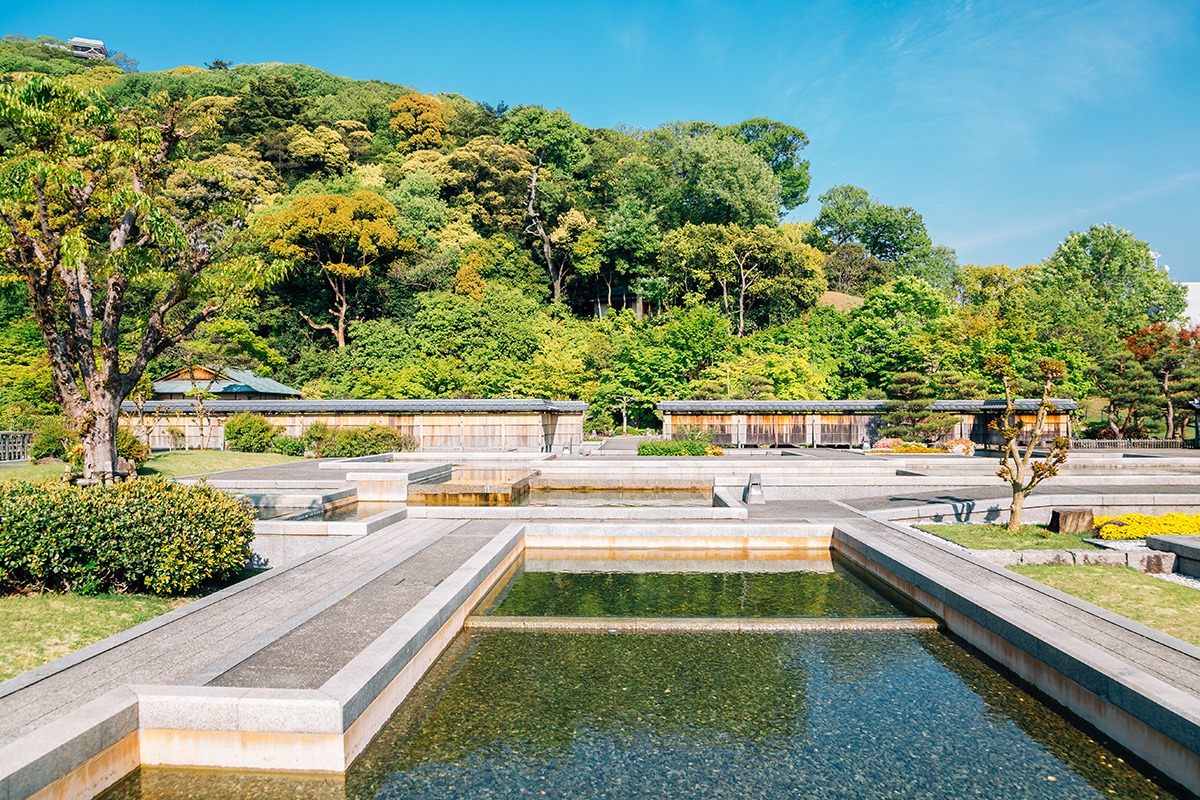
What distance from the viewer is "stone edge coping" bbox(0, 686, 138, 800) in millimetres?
3926

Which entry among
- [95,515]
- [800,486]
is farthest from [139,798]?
[800,486]

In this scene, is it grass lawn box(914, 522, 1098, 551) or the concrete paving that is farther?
grass lawn box(914, 522, 1098, 551)

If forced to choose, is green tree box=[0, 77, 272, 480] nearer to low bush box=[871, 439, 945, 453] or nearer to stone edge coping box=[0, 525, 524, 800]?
stone edge coping box=[0, 525, 524, 800]

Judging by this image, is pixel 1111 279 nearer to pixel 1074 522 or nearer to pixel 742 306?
pixel 742 306

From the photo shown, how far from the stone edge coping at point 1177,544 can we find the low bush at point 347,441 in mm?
25477

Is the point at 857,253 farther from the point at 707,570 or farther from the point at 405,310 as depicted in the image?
the point at 707,570

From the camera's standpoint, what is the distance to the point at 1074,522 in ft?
41.3

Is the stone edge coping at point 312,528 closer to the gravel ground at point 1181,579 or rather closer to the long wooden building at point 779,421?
the gravel ground at point 1181,579

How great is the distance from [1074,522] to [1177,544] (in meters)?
2.17

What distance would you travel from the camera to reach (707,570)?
11094 millimetres

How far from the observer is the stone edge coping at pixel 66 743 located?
12.9ft

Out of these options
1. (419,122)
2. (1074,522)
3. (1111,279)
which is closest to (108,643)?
(1074,522)

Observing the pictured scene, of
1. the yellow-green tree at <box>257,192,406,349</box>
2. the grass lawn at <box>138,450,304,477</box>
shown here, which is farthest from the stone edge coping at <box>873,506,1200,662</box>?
the yellow-green tree at <box>257,192,406,349</box>

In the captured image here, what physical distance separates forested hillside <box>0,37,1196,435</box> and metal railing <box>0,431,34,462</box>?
650 centimetres
